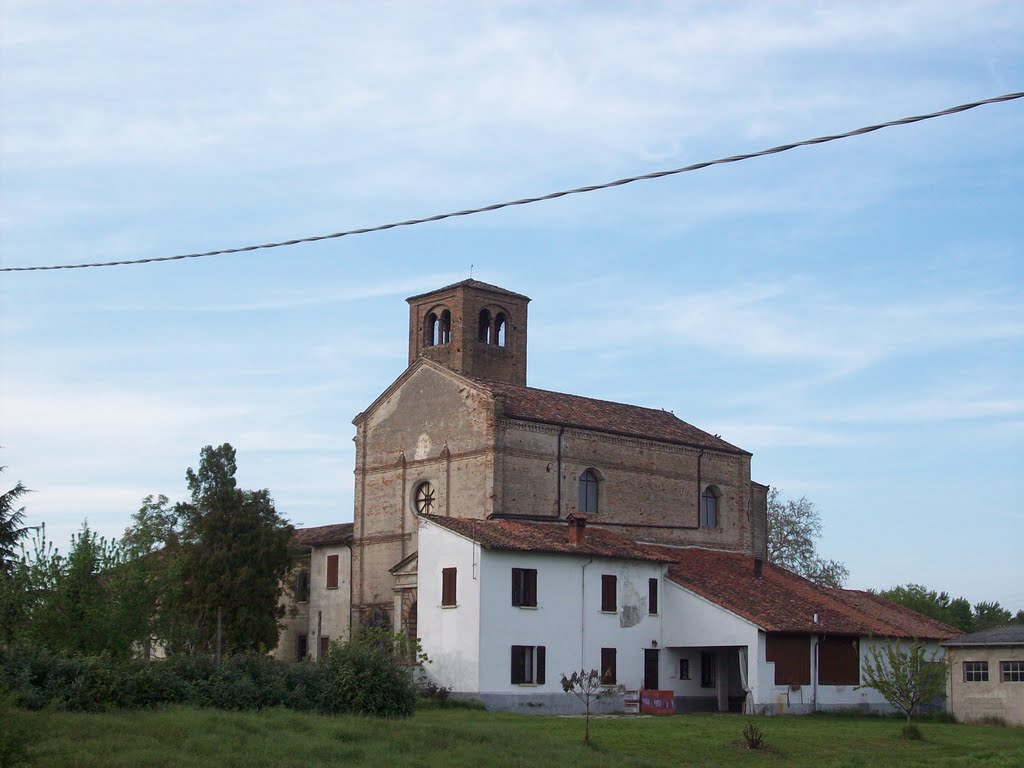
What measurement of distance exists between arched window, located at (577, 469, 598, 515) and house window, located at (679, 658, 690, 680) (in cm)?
709

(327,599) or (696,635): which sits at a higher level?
(327,599)

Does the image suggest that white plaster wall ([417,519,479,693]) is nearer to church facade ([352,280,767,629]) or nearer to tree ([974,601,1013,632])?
church facade ([352,280,767,629])

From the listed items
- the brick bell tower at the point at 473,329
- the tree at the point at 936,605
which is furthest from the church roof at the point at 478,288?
the tree at the point at 936,605

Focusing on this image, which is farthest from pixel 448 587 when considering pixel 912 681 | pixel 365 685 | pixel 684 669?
pixel 912 681

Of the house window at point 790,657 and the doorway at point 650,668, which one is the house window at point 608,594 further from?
the house window at point 790,657

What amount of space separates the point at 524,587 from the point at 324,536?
16.4 meters

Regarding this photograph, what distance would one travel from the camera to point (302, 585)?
5522cm

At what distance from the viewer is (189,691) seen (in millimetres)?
29141

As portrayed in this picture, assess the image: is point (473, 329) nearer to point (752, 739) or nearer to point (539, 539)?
point (539, 539)

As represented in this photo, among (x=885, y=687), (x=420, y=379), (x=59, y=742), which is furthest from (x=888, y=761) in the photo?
(x=420, y=379)

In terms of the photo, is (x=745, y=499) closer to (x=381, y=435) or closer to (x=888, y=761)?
(x=381, y=435)

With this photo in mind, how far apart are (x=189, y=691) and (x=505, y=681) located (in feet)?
42.2

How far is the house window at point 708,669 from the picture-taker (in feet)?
148

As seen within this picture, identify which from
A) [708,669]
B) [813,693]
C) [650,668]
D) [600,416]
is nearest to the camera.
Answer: [813,693]
